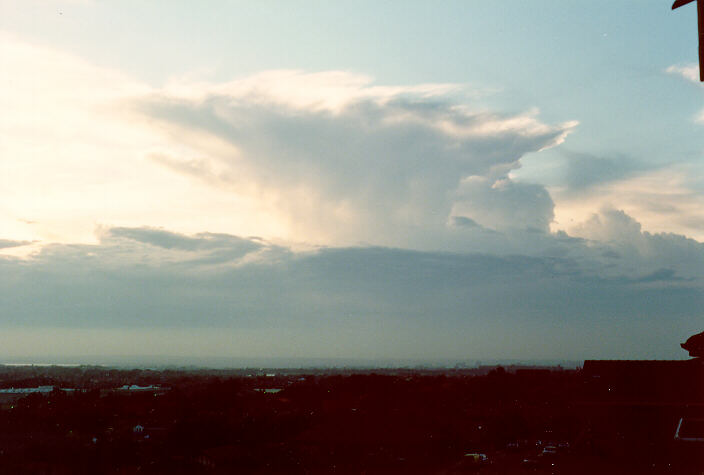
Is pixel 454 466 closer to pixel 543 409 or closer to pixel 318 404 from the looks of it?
pixel 543 409

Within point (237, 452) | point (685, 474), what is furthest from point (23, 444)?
point (685, 474)

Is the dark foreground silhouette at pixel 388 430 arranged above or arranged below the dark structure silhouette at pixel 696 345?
below

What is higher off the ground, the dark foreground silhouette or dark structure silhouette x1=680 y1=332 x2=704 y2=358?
dark structure silhouette x1=680 y1=332 x2=704 y2=358

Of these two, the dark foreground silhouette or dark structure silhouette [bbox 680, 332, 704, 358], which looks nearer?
dark structure silhouette [bbox 680, 332, 704, 358]

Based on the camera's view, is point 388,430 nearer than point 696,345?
No
